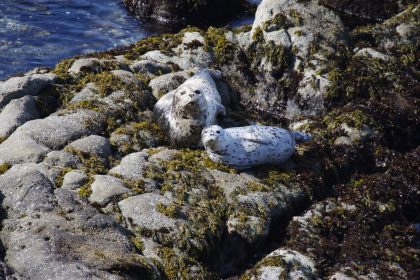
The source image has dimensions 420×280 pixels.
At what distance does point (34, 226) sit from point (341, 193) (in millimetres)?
4016

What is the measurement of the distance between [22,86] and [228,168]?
10.6ft

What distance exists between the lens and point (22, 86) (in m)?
9.29

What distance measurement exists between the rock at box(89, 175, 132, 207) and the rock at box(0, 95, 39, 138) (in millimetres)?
1741

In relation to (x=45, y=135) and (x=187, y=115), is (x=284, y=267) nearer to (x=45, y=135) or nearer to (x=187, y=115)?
(x=187, y=115)

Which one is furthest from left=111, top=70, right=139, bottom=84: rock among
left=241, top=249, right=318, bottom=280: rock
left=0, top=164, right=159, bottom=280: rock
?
left=241, top=249, right=318, bottom=280: rock

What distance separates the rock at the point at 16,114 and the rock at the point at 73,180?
1471 mm

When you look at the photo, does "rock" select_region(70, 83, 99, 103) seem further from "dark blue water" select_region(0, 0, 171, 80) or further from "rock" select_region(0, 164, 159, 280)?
"dark blue water" select_region(0, 0, 171, 80)

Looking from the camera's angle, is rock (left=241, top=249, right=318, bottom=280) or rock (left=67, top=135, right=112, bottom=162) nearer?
rock (left=241, top=249, right=318, bottom=280)

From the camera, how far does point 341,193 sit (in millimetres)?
8539

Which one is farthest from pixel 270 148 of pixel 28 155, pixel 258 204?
pixel 28 155

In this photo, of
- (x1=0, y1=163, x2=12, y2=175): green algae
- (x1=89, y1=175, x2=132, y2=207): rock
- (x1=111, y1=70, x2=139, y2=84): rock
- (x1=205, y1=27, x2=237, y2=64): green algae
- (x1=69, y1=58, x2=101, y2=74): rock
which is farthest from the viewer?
(x1=205, y1=27, x2=237, y2=64): green algae

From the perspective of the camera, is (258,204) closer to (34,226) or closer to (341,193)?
(341,193)

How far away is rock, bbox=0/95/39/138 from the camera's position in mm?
8656

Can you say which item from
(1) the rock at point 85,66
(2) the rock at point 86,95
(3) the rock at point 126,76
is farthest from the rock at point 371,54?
(2) the rock at point 86,95
